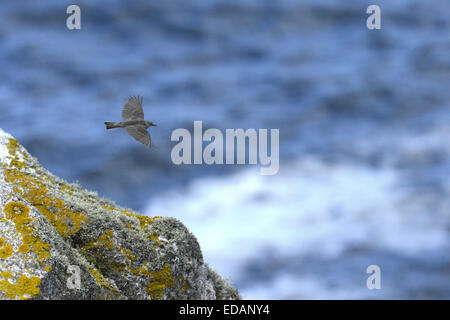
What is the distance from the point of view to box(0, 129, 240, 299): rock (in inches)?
280

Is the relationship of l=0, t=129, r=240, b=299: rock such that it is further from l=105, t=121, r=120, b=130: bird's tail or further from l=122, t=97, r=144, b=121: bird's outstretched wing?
l=122, t=97, r=144, b=121: bird's outstretched wing

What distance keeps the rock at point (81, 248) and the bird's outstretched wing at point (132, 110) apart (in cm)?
155

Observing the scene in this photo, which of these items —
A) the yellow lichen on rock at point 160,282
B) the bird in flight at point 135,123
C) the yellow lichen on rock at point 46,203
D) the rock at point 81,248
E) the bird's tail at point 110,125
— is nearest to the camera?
the rock at point 81,248

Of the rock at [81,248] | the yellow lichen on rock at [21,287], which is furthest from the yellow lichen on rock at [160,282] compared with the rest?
the yellow lichen on rock at [21,287]

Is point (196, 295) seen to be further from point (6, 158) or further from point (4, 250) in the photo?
point (6, 158)

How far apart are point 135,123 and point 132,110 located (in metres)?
0.24

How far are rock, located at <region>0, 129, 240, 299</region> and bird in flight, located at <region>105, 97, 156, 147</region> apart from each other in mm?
1280

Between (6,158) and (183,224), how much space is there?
8.17ft

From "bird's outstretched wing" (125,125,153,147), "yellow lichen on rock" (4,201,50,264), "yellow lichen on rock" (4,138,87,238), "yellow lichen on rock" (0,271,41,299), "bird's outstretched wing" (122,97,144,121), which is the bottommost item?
"yellow lichen on rock" (0,271,41,299)

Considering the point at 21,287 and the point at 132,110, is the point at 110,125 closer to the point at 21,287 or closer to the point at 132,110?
the point at 132,110

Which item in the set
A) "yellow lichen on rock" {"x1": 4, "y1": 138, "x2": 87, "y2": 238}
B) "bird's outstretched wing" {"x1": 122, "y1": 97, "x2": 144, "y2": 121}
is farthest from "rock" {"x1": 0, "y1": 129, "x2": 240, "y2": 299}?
"bird's outstretched wing" {"x1": 122, "y1": 97, "x2": 144, "y2": 121}

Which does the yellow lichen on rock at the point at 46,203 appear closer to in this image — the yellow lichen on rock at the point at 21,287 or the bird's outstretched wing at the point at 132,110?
the yellow lichen on rock at the point at 21,287

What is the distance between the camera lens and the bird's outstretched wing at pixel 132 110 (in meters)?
10.4
